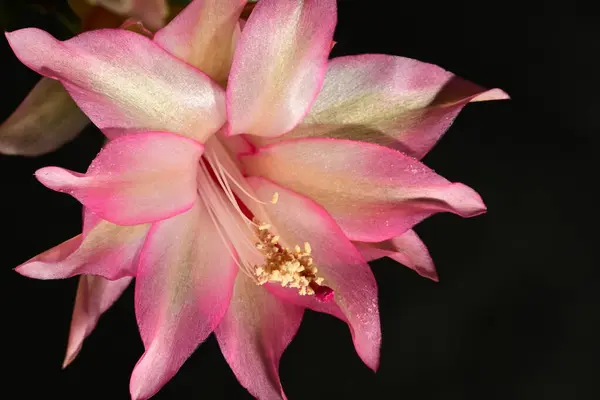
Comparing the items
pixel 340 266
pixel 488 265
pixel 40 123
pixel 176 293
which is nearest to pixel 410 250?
pixel 340 266

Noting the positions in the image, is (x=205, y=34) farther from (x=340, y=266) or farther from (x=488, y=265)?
(x=488, y=265)

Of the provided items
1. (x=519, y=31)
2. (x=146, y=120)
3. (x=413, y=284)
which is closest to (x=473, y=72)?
(x=519, y=31)

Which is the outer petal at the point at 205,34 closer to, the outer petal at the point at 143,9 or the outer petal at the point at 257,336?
the outer petal at the point at 143,9

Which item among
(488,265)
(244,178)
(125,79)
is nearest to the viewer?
(125,79)

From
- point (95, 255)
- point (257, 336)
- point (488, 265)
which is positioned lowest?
point (488, 265)

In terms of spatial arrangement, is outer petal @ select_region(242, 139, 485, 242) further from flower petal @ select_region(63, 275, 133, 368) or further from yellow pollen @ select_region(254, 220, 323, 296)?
flower petal @ select_region(63, 275, 133, 368)

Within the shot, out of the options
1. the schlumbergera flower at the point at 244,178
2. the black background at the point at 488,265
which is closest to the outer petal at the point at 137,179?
the schlumbergera flower at the point at 244,178

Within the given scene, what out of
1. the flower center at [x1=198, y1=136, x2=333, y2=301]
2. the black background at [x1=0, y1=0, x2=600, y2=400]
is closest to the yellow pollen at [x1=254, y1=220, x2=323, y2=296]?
the flower center at [x1=198, y1=136, x2=333, y2=301]
